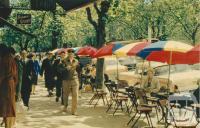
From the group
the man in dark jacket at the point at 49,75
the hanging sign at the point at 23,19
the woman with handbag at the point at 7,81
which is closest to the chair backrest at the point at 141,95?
the hanging sign at the point at 23,19

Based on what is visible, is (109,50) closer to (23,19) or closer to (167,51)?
(167,51)

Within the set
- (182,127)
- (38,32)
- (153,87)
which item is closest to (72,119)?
(153,87)

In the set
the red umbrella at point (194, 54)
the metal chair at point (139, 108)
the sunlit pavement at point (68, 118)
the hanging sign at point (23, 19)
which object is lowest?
the sunlit pavement at point (68, 118)

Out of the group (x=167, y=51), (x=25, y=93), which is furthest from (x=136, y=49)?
(x=25, y=93)

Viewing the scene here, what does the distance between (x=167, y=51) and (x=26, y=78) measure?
183 inches

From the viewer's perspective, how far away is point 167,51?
47.8ft

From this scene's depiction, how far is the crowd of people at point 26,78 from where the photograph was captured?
11375mm

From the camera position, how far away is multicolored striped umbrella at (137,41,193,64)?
1377 centimetres

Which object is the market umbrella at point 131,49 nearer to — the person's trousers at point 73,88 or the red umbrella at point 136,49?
the red umbrella at point 136,49

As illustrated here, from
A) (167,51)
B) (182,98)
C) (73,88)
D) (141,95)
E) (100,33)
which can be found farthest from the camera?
(100,33)

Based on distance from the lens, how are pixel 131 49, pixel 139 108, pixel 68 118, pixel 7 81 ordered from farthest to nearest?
pixel 131 49 → pixel 68 118 → pixel 139 108 → pixel 7 81

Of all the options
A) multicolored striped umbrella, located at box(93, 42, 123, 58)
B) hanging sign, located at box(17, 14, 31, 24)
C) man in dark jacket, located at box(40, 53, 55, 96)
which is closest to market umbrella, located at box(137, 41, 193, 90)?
multicolored striped umbrella, located at box(93, 42, 123, 58)

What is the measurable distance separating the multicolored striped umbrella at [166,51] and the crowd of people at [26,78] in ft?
7.45

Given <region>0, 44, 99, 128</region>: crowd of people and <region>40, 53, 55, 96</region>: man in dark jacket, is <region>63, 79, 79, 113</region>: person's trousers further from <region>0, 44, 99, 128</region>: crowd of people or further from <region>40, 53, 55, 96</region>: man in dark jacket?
<region>40, 53, 55, 96</region>: man in dark jacket
